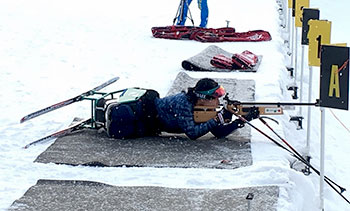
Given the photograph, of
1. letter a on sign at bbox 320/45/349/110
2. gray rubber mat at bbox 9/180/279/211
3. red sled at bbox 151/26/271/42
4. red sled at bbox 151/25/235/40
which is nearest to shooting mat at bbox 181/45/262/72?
red sled at bbox 151/26/271/42

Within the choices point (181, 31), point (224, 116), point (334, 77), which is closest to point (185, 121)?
point (224, 116)

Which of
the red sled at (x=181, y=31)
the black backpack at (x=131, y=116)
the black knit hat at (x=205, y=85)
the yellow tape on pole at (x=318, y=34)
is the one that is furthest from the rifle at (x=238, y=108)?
the red sled at (x=181, y=31)

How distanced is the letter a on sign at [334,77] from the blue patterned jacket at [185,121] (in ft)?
3.98

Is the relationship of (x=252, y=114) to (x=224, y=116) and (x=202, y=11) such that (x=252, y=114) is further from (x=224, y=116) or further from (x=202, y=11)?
(x=202, y=11)

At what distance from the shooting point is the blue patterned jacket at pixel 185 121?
7516mm

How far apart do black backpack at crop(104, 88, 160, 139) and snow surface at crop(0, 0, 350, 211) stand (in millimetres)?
747

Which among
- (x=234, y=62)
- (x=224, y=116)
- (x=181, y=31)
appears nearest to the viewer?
(x=224, y=116)

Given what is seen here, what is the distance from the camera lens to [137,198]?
6.07 metres

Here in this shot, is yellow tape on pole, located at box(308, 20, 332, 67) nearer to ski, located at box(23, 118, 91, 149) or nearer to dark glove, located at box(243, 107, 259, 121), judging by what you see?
dark glove, located at box(243, 107, 259, 121)

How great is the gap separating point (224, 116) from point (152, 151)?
0.87m

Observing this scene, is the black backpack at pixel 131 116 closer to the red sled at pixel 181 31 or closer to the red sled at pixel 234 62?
the red sled at pixel 234 62

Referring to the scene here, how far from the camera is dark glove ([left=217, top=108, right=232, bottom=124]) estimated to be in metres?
7.56

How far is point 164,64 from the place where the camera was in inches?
474

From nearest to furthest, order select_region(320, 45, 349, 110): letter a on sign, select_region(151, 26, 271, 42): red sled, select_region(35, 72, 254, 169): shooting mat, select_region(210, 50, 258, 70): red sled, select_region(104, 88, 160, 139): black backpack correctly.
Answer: select_region(320, 45, 349, 110): letter a on sign < select_region(35, 72, 254, 169): shooting mat < select_region(104, 88, 160, 139): black backpack < select_region(210, 50, 258, 70): red sled < select_region(151, 26, 271, 42): red sled
